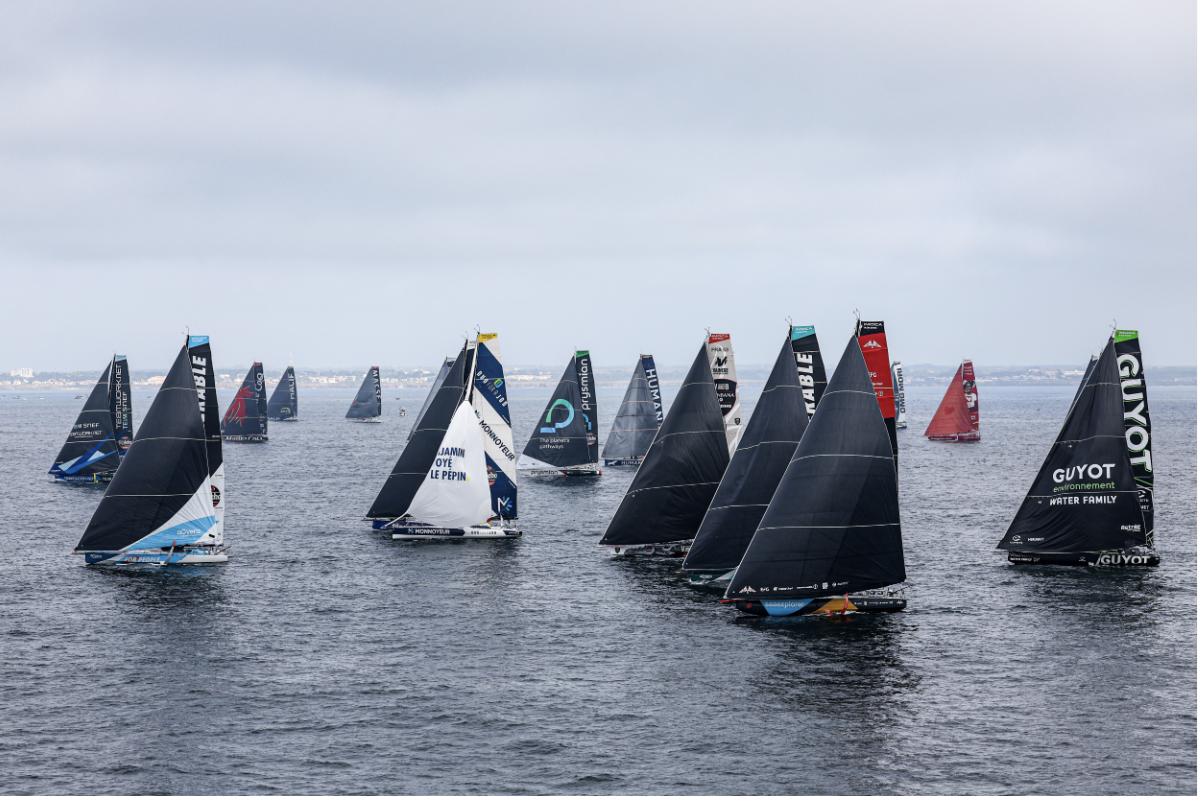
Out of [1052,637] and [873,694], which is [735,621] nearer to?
[873,694]

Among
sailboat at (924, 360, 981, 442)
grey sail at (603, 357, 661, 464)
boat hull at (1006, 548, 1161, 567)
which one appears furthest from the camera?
sailboat at (924, 360, 981, 442)

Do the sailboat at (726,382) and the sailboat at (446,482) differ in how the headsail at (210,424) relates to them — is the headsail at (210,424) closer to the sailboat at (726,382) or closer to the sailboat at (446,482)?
the sailboat at (446,482)

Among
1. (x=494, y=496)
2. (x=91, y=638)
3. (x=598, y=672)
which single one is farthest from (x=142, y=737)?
(x=494, y=496)

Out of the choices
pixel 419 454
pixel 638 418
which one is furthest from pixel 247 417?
pixel 419 454

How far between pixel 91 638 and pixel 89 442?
60.0 m

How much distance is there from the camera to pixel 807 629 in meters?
40.4

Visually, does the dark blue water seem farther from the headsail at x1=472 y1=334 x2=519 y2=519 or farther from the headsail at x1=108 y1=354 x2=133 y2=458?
the headsail at x1=108 y1=354 x2=133 y2=458

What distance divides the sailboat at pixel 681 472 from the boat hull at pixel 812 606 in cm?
1041

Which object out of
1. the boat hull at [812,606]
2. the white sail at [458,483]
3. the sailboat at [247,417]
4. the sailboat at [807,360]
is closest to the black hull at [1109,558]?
the boat hull at [812,606]

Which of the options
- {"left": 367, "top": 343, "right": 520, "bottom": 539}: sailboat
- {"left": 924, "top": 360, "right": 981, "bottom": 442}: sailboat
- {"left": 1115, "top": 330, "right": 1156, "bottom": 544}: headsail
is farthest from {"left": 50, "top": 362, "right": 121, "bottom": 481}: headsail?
{"left": 924, "top": 360, "right": 981, "bottom": 442}: sailboat

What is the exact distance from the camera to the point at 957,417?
15012 centimetres

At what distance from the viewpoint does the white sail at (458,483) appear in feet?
192

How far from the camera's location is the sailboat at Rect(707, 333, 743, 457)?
55250mm

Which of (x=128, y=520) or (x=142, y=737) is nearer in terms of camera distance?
(x=142, y=737)
